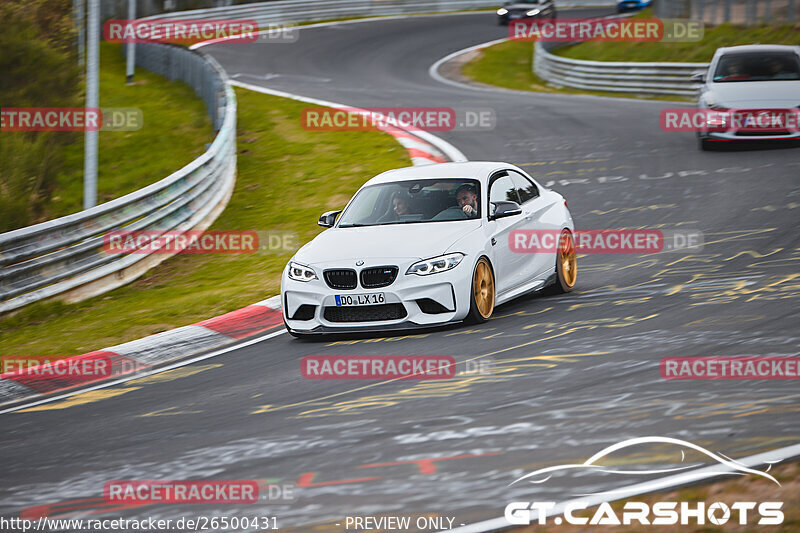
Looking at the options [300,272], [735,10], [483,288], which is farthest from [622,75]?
[300,272]

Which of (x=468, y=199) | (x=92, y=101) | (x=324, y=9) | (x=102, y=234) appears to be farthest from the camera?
(x=324, y=9)

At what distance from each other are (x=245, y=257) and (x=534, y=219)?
5.41 m

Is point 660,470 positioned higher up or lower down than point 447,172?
lower down

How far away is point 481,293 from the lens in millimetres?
9836

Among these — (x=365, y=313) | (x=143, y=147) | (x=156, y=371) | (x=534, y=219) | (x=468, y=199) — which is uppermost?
(x=468, y=199)

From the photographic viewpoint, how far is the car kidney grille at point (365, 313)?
31.1 feet

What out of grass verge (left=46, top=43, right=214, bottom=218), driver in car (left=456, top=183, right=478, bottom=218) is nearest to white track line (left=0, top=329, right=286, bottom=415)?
driver in car (left=456, top=183, right=478, bottom=218)

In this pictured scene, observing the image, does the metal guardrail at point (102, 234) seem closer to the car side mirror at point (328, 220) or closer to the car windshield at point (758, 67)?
the car side mirror at point (328, 220)

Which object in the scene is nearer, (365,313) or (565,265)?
(365,313)

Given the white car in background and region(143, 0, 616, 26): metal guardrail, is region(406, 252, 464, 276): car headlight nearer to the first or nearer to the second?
the white car in background

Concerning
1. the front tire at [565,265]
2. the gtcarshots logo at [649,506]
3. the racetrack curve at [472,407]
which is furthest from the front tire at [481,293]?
the gtcarshots logo at [649,506]

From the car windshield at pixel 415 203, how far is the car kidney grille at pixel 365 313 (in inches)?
48.2

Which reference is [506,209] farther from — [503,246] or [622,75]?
[622,75]

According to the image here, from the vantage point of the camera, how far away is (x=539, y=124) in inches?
892
